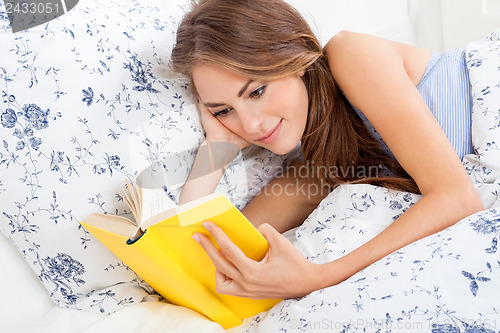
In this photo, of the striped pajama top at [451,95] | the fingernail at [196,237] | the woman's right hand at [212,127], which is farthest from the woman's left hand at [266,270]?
the striped pajama top at [451,95]

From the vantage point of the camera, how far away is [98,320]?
46.1 inches

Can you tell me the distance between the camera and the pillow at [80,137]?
3.75ft

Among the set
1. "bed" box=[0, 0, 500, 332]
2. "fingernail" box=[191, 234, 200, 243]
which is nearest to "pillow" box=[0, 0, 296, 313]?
"bed" box=[0, 0, 500, 332]

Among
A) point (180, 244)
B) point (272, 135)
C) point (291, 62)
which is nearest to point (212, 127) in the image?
point (272, 135)

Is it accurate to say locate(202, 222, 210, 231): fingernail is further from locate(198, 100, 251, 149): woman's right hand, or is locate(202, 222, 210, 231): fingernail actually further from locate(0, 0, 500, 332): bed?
locate(198, 100, 251, 149): woman's right hand

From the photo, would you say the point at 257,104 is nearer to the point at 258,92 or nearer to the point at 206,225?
the point at 258,92

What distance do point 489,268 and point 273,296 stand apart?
41 cm

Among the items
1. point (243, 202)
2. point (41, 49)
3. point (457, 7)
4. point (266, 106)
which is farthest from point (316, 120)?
point (457, 7)

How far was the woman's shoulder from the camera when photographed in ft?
4.06

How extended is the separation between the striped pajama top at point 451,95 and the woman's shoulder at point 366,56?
37 mm

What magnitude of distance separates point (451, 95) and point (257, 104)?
0.49m

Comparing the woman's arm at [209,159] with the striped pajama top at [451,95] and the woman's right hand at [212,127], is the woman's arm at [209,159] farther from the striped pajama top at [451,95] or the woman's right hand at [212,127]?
the striped pajama top at [451,95]

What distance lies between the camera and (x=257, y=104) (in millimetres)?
1245

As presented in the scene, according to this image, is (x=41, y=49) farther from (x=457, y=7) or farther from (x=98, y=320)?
(x=457, y=7)
